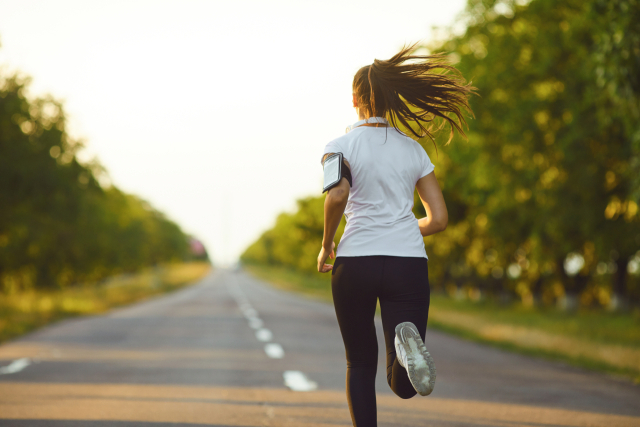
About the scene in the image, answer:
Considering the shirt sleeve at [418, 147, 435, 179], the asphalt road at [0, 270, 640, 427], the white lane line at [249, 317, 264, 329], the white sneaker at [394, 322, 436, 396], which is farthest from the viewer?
the white lane line at [249, 317, 264, 329]

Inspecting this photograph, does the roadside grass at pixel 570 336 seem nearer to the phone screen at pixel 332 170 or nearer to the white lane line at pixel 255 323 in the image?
the white lane line at pixel 255 323

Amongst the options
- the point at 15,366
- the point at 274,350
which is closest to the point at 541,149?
the point at 274,350

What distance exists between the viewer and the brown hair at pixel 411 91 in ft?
10.8

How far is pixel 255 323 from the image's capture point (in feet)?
55.4

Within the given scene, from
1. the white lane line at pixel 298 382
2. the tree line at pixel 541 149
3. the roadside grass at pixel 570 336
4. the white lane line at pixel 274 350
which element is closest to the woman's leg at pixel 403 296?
the white lane line at pixel 298 382

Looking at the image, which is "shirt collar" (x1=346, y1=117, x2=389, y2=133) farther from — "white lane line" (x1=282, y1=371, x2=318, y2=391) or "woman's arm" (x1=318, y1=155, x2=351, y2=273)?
"white lane line" (x1=282, y1=371, x2=318, y2=391)

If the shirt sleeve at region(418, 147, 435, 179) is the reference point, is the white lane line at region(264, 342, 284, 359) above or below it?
below

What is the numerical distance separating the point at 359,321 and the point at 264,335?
10543mm

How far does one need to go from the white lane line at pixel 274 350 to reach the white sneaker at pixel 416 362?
7007 mm

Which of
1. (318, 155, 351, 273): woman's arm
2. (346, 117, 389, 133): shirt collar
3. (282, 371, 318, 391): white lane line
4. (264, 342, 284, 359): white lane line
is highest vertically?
(346, 117, 389, 133): shirt collar

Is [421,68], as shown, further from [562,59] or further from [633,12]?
[562,59]

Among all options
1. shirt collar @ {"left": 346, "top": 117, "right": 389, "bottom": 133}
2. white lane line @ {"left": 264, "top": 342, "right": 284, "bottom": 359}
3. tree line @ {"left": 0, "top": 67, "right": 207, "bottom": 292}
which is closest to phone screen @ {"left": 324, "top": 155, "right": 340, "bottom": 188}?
shirt collar @ {"left": 346, "top": 117, "right": 389, "bottom": 133}

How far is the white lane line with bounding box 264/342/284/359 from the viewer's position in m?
9.97

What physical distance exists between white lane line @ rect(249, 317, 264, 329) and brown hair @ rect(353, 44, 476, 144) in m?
12.6
